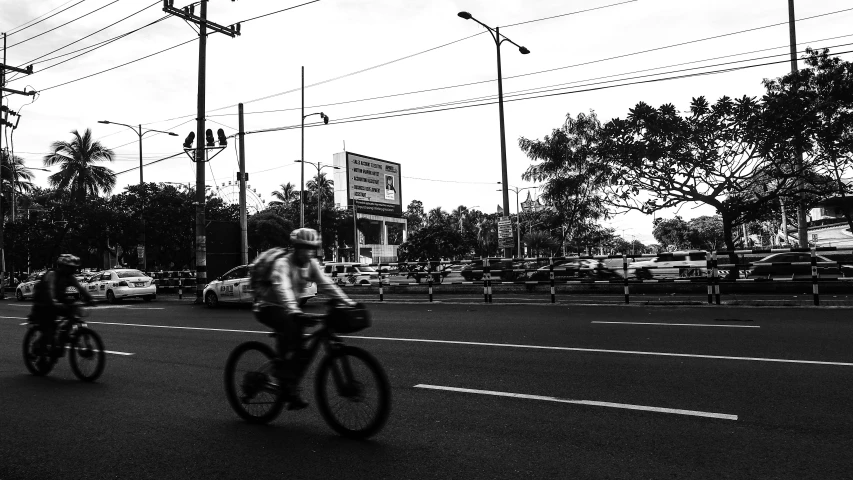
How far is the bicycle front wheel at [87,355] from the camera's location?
25.7 feet

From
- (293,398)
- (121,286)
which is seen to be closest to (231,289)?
(121,286)

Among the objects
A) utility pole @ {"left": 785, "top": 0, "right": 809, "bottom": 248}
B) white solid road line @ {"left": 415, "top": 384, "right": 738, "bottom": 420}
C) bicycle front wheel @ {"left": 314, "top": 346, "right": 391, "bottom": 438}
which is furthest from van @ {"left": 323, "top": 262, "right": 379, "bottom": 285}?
bicycle front wheel @ {"left": 314, "top": 346, "right": 391, "bottom": 438}

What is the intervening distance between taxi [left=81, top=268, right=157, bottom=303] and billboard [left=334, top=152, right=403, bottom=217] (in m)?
34.4

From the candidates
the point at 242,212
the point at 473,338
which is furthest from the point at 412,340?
the point at 242,212

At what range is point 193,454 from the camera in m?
4.82

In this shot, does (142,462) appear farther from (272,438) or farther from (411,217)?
(411,217)

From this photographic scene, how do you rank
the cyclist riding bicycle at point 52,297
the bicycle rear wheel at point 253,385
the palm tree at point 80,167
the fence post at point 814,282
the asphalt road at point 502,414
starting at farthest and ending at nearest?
1. the palm tree at point 80,167
2. the fence post at point 814,282
3. the cyclist riding bicycle at point 52,297
4. the bicycle rear wheel at point 253,385
5. the asphalt road at point 502,414

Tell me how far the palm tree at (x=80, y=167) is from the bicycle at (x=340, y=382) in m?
45.7

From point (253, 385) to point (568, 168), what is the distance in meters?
27.5

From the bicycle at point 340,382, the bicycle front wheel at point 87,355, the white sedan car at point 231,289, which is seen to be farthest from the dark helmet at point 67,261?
the white sedan car at point 231,289

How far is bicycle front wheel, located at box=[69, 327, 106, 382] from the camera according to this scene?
25.7ft

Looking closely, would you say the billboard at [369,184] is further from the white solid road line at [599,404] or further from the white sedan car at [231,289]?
the white solid road line at [599,404]

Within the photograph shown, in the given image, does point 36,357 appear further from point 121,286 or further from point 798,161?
point 798,161

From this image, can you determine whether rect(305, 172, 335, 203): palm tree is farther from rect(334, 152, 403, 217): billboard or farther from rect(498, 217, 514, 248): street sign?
rect(498, 217, 514, 248): street sign
